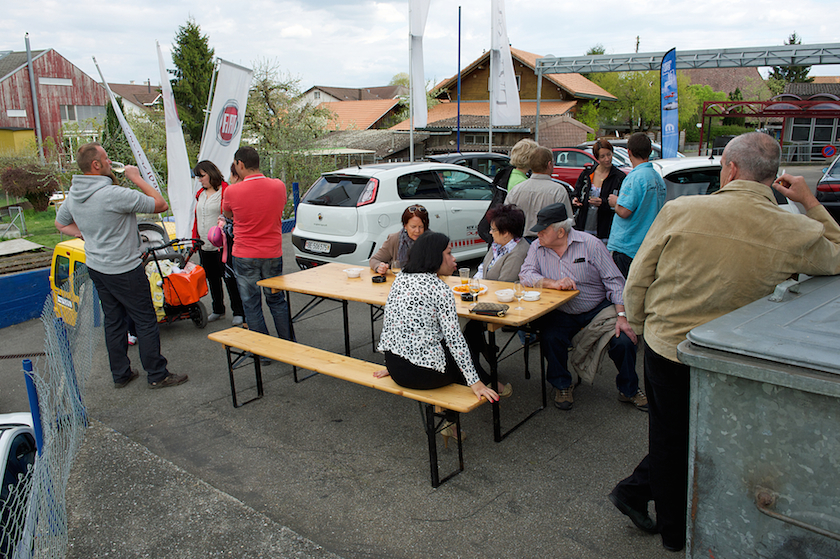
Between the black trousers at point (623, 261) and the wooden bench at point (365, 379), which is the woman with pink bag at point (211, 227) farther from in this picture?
the black trousers at point (623, 261)

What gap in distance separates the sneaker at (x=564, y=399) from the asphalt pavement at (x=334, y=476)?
0.08 m

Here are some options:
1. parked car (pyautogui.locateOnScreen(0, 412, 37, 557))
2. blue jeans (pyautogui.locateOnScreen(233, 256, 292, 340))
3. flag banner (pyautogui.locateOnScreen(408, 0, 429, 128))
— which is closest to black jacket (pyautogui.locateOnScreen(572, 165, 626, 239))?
blue jeans (pyautogui.locateOnScreen(233, 256, 292, 340))

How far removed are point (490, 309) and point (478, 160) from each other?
8106 millimetres

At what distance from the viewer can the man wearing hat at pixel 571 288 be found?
13.1 ft

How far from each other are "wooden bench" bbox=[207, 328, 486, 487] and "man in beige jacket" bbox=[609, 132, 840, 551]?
39.0 inches

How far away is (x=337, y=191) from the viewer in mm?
7223

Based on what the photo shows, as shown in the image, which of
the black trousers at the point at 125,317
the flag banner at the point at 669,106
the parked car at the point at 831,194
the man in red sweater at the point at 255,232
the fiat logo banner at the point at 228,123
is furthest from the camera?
the flag banner at the point at 669,106

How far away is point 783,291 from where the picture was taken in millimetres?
1921

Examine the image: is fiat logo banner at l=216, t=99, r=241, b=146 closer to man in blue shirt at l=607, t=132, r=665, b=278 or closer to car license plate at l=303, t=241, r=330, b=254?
car license plate at l=303, t=241, r=330, b=254

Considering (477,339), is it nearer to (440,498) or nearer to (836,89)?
(440,498)

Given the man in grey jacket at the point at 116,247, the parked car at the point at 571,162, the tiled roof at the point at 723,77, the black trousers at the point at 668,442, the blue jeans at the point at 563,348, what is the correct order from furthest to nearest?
the tiled roof at the point at 723,77, the parked car at the point at 571,162, the man in grey jacket at the point at 116,247, the blue jeans at the point at 563,348, the black trousers at the point at 668,442

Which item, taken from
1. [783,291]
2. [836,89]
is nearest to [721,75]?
[836,89]

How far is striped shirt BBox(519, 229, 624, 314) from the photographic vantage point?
13.1 ft

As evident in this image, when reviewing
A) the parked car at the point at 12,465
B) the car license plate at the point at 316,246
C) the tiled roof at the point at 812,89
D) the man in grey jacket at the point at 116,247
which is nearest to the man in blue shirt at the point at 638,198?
the car license plate at the point at 316,246
